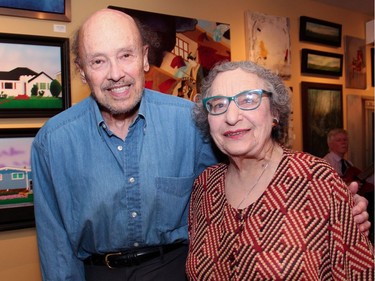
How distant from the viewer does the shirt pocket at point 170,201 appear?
1531mm

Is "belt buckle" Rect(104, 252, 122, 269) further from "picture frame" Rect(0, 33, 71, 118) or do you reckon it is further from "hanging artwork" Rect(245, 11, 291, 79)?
"hanging artwork" Rect(245, 11, 291, 79)

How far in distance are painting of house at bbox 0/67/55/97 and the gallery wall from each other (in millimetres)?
184

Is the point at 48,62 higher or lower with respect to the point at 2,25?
lower

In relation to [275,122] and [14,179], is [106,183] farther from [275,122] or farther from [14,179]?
[14,179]

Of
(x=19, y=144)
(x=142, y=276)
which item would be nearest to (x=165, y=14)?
(x=19, y=144)

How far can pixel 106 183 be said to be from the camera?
1.48 metres

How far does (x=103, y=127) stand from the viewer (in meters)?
1.54

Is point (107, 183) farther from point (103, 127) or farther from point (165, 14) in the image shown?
point (165, 14)

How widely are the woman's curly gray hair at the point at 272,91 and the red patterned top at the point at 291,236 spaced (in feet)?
0.40

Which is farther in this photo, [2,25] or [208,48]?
[208,48]

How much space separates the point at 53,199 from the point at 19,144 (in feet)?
4.19

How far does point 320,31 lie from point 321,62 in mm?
367

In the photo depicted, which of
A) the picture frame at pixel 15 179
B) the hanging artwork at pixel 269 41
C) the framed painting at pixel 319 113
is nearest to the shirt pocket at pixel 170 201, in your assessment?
the picture frame at pixel 15 179

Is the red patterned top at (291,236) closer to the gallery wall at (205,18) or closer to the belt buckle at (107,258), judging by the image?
the belt buckle at (107,258)
